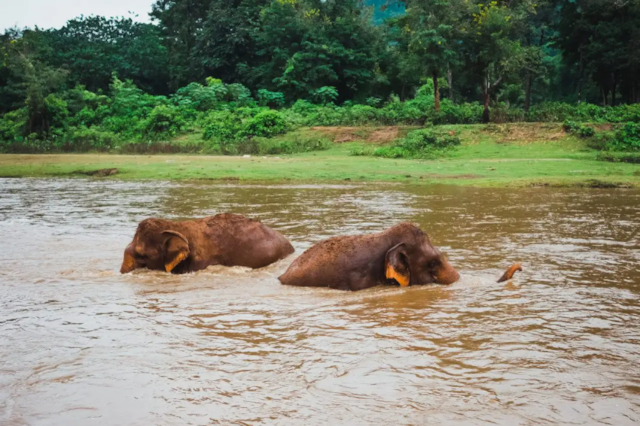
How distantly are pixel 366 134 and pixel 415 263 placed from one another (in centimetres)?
2478

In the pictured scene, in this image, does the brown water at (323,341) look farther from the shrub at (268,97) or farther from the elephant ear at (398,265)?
the shrub at (268,97)

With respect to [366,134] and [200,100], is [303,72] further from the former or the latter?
[366,134]

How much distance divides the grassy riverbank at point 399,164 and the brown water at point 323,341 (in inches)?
380

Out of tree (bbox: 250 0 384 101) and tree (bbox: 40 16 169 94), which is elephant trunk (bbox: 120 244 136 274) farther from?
tree (bbox: 40 16 169 94)

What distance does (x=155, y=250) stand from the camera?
8.19m

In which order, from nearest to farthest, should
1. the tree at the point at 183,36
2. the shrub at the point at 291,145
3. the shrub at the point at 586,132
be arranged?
the shrub at the point at 586,132 < the shrub at the point at 291,145 < the tree at the point at 183,36

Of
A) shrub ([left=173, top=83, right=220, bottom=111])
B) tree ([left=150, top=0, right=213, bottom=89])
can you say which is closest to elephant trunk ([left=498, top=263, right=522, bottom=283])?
shrub ([left=173, top=83, right=220, bottom=111])

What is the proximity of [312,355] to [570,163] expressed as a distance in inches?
771

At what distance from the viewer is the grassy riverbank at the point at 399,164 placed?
794 inches

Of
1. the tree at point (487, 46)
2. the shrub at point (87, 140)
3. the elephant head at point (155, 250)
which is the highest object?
the tree at point (487, 46)

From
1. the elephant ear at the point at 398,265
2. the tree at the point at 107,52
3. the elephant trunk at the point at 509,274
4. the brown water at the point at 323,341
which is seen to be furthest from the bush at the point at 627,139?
the tree at the point at 107,52

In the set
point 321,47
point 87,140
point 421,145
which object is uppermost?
point 321,47

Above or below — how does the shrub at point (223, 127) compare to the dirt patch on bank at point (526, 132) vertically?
above

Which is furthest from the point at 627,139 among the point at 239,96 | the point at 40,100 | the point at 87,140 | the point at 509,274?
the point at 40,100
